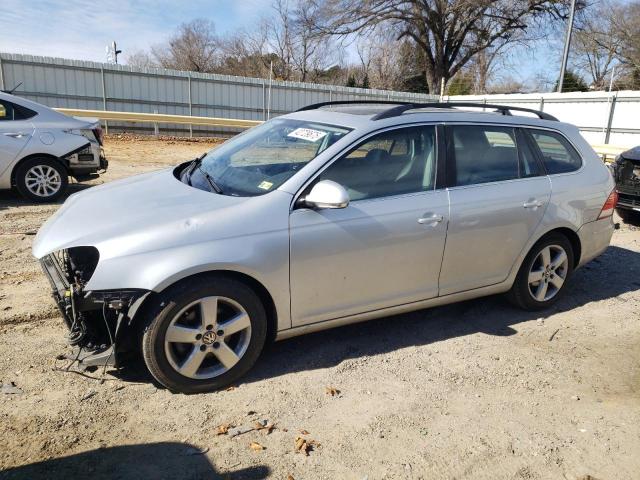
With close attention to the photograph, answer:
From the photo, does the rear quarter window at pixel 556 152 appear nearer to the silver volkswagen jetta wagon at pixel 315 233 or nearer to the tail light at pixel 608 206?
the silver volkswagen jetta wagon at pixel 315 233

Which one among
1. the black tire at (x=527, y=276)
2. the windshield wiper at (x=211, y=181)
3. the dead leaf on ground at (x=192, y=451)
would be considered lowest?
the dead leaf on ground at (x=192, y=451)

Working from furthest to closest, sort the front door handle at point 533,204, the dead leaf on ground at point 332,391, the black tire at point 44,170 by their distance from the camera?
the black tire at point 44,170 < the front door handle at point 533,204 < the dead leaf on ground at point 332,391

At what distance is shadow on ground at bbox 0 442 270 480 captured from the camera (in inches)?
99.2

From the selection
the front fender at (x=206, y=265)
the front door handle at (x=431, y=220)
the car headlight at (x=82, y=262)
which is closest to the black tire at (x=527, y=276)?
the front door handle at (x=431, y=220)

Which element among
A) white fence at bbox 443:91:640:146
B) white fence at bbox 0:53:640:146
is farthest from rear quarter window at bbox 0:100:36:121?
white fence at bbox 443:91:640:146

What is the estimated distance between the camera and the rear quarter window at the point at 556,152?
14.8 ft

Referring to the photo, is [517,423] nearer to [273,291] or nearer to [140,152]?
[273,291]

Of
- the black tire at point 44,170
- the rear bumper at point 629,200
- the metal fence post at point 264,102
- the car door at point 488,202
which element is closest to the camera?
the car door at point 488,202

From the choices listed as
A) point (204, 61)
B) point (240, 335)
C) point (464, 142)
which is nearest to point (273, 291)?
point (240, 335)

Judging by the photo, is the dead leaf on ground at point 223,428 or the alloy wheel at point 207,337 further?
the alloy wheel at point 207,337

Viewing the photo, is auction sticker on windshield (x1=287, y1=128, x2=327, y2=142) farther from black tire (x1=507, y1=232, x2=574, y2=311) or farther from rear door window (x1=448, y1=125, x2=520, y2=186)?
black tire (x1=507, y1=232, x2=574, y2=311)

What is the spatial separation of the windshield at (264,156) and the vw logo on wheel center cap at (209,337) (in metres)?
0.93

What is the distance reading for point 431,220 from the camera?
3.75 m

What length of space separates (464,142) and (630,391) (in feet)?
6.91
